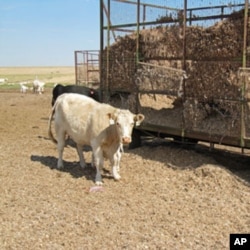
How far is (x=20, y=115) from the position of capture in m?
16.1

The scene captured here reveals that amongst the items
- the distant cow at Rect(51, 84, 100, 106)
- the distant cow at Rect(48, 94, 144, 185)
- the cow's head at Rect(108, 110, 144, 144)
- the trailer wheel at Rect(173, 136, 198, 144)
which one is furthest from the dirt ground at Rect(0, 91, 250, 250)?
the distant cow at Rect(51, 84, 100, 106)

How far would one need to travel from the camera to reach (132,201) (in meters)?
6.07

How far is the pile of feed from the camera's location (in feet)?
24.4

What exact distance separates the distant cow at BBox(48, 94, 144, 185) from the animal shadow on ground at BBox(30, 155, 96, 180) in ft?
0.48

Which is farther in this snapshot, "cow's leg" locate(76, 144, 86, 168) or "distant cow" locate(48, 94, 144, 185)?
"cow's leg" locate(76, 144, 86, 168)

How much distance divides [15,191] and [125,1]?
548 centimetres

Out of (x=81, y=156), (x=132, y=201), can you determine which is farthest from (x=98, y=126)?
(x=132, y=201)

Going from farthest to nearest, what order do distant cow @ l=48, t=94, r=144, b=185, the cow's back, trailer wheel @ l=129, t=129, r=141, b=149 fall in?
trailer wheel @ l=129, t=129, r=141, b=149, the cow's back, distant cow @ l=48, t=94, r=144, b=185

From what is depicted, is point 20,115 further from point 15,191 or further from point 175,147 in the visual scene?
point 15,191

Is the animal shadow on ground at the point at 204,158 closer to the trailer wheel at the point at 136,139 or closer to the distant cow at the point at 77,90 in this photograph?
the trailer wheel at the point at 136,139

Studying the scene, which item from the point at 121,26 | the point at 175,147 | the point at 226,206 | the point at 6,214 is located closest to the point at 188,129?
the point at 175,147

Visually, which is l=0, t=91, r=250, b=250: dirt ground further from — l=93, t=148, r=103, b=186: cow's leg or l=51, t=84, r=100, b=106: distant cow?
l=51, t=84, r=100, b=106: distant cow

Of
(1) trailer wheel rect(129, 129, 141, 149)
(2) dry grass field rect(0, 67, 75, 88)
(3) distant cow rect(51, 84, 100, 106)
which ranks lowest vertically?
(2) dry grass field rect(0, 67, 75, 88)

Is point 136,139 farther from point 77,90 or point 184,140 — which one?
point 77,90
